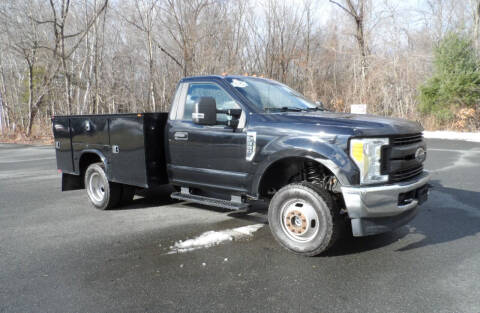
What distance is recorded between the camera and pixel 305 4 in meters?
24.9

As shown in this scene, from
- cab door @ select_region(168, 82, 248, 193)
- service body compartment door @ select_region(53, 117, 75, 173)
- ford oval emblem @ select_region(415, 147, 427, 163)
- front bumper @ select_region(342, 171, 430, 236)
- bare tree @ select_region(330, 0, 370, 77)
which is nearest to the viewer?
front bumper @ select_region(342, 171, 430, 236)

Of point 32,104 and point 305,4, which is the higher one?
point 305,4

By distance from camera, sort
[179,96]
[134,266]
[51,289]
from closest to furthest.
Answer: [51,289], [134,266], [179,96]

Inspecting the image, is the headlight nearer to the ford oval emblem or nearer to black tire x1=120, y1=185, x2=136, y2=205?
the ford oval emblem

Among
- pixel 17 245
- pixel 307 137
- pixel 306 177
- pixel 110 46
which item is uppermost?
pixel 110 46

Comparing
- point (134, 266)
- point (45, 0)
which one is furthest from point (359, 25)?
point (134, 266)

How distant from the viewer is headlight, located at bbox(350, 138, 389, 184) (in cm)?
349

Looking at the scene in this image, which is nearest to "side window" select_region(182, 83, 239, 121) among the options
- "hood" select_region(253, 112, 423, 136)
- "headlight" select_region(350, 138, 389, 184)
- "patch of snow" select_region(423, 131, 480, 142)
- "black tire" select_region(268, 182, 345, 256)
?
"hood" select_region(253, 112, 423, 136)

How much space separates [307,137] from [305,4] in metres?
24.0

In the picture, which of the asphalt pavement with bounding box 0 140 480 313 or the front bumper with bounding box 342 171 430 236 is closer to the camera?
the asphalt pavement with bounding box 0 140 480 313

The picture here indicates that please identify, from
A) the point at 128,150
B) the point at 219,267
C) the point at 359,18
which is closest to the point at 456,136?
the point at 359,18

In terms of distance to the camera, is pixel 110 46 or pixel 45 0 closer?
pixel 45 0

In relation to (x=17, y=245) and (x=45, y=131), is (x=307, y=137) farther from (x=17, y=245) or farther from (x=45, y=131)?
(x=45, y=131)

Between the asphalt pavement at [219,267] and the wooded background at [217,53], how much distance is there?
686 inches
